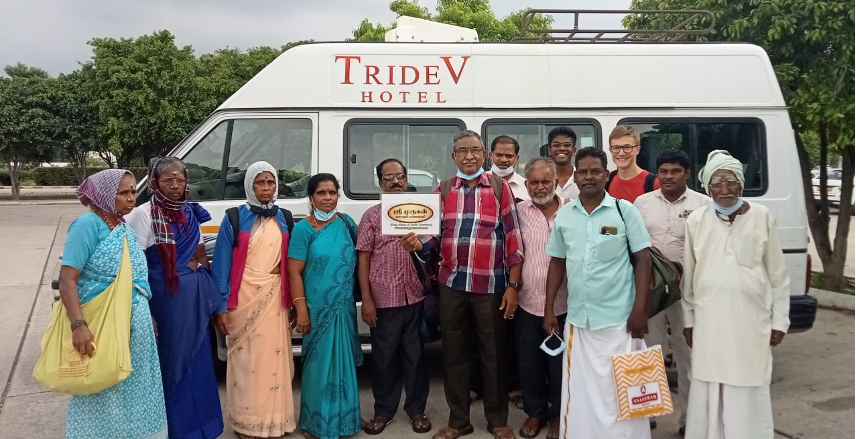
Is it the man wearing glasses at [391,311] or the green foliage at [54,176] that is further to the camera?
the green foliage at [54,176]

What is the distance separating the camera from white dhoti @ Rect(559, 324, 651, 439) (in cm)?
313

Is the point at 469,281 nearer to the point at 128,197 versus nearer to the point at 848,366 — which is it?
the point at 128,197

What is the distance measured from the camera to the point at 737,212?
3047 millimetres

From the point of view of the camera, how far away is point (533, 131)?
189 inches

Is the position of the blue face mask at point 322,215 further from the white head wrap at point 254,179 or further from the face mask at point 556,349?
the face mask at point 556,349

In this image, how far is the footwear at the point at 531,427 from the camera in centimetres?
374

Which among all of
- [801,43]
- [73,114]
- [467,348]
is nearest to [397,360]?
[467,348]

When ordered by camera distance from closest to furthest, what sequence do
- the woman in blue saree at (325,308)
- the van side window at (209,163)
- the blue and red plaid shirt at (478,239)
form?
the blue and red plaid shirt at (478,239) → the woman in blue saree at (325,308) → the van side window at (209,163)

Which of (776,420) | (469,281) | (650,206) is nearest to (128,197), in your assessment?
(469,281)

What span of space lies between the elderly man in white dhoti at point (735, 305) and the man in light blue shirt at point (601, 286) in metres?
0.30

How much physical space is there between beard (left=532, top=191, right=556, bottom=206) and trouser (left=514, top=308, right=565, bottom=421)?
639mm

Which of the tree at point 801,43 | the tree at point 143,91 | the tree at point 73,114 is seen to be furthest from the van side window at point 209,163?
the tree at point 73,114

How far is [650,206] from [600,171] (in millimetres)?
630

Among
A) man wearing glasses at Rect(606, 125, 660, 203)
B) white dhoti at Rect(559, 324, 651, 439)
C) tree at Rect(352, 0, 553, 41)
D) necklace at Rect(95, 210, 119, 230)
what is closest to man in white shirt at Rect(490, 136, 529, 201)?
man wearing glasses at Rect(606, 125, 660, 203)
